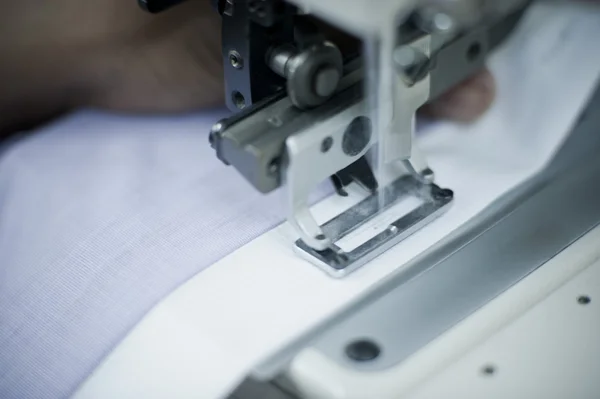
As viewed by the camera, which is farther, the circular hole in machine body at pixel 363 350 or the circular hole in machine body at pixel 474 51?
the circular hole in machine body at pixel 474 51

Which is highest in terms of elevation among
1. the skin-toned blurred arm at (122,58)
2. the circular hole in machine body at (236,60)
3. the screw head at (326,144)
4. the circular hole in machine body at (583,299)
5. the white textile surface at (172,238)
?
the circular hole in machine body at (236,60)

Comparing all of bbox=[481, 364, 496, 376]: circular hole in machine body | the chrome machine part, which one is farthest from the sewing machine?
bbox=[481, 364, 496, 376]: circular hole in machine body

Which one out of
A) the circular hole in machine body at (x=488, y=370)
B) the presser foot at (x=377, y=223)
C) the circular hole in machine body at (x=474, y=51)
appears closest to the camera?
the circular hole in machine body at (x=488, y=370)

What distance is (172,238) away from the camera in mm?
845

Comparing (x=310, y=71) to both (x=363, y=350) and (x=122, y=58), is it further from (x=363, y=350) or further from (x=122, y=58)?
(x=122, y=58)

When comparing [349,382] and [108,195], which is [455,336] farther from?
[108,195]

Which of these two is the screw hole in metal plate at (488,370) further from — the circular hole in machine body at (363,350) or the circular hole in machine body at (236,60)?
the circular hole in machine body at (236,60)

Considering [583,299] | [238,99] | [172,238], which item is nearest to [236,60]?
[238,99]

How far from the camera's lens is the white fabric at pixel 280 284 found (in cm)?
73

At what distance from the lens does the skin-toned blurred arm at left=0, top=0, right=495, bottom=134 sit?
980mm

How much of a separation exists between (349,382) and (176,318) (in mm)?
190

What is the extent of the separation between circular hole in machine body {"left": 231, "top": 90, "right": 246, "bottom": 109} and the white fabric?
14 centimetres

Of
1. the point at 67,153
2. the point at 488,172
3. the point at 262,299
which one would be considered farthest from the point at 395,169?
the point at 67,153

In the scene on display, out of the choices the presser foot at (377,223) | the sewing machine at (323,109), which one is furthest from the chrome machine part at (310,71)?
the presser foot at (377,223)
